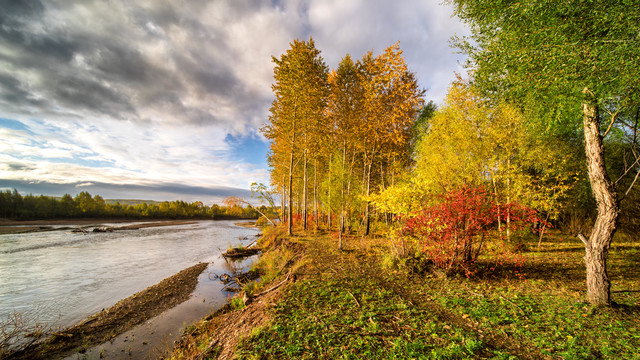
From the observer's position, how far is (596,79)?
4395mm

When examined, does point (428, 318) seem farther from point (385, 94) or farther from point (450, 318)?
point (385, 94)

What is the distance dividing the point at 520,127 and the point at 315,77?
12.9m

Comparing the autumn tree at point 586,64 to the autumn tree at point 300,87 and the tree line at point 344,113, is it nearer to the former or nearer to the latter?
the tree line at point 344,113

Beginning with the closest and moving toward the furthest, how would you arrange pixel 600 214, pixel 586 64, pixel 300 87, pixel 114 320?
1. pixel 586 64
2. pixel 600 214
3. pixel 114 320
4. pixel 300 87

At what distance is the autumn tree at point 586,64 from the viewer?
4121 millimetres

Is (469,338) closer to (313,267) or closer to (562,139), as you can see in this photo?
(313,267)

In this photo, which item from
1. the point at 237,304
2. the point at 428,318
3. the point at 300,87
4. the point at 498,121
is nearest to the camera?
the point at 428,318

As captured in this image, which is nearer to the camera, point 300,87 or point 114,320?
point 114,320

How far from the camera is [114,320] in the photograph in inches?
295

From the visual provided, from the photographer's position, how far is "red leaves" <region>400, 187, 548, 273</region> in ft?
22.6

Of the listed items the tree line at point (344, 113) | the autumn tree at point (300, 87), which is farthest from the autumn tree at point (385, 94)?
the autumn tree at point (300, 87)

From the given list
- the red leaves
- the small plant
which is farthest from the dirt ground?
the red leaves

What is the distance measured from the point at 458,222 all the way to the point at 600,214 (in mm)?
3101

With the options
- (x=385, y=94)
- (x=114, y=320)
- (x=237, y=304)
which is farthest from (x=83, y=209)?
(x=385, y=94)
